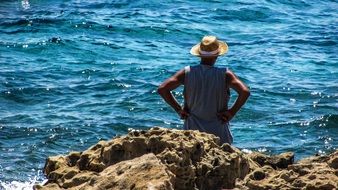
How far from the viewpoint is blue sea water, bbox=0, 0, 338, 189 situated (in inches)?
507

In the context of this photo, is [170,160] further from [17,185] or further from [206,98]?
[17,185]

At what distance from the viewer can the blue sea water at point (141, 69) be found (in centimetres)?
1288

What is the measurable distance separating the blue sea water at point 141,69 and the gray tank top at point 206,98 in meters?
2.96

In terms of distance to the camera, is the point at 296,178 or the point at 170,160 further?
the point at 170,160

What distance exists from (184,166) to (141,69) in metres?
11.1

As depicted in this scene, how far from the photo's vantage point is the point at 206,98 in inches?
331

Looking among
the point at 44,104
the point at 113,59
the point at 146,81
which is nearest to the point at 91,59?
the point at 113,59

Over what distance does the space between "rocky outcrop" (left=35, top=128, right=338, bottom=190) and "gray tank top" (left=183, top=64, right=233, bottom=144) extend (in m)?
0.96

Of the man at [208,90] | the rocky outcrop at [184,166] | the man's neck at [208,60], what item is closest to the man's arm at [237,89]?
the man at [208,90]

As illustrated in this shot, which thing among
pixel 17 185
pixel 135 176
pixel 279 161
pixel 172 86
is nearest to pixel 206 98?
pixel 172 86

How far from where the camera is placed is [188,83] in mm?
8367

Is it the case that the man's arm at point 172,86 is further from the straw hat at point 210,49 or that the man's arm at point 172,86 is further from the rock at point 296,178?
the rock at point 296,178

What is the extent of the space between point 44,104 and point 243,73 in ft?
16.4

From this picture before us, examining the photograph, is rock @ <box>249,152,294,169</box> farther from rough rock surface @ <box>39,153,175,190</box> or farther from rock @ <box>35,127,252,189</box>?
rough rock surface @ <box>39,153,175,190</box>
